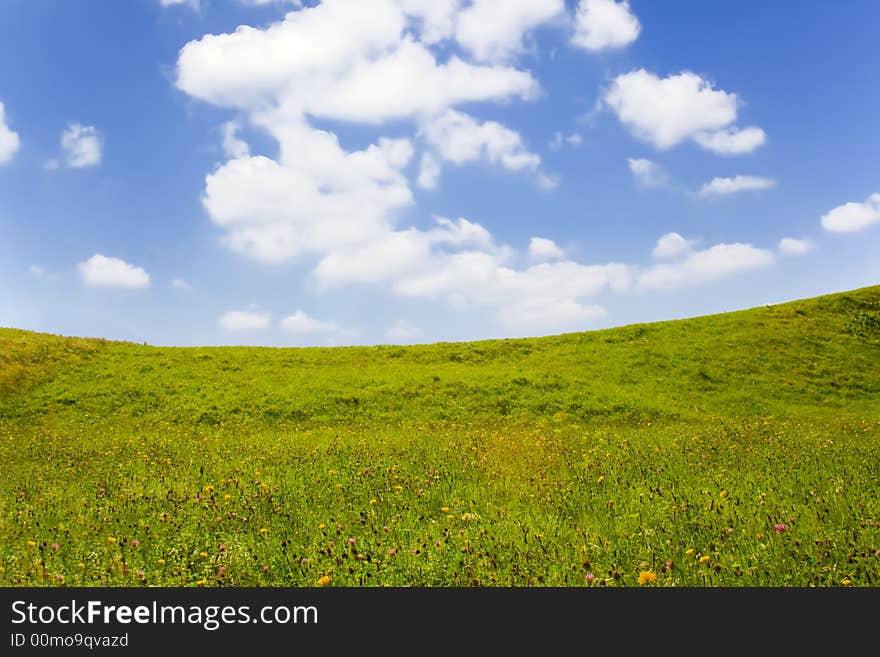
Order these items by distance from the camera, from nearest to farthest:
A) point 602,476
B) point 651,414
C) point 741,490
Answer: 1. point 741,490
2. point 602,476
3. point 651,414

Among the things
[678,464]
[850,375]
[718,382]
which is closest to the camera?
[678,464]

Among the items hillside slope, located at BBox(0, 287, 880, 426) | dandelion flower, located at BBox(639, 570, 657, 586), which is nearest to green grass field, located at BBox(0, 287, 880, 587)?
dandelion flower, located at BBox(639, 570, 657, 586)

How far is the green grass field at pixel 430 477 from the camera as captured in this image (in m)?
6.37

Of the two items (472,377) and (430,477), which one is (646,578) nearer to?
(430,477)

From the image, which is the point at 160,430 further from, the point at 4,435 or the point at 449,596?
the point at 449,596

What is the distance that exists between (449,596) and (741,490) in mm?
6119

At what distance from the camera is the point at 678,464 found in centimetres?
1172

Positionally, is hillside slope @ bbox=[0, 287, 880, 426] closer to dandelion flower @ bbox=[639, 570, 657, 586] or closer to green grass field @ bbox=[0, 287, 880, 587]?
green grass field @ bbox=[0, 287, 880, 587]

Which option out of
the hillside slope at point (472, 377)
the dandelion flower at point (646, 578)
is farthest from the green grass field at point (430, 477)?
the hillside slope at point (472, 377)

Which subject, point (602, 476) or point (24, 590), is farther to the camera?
point (602, 476)

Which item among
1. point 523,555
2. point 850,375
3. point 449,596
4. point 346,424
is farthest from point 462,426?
point 850,375

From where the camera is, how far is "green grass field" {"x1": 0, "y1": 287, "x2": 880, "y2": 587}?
20.9 ft

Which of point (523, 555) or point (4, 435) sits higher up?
point (4, 435)

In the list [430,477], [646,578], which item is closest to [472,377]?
[430,477]
